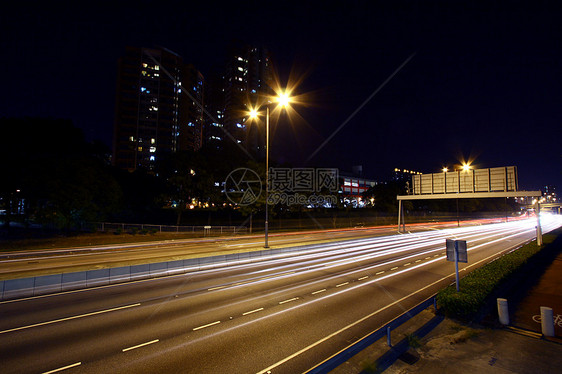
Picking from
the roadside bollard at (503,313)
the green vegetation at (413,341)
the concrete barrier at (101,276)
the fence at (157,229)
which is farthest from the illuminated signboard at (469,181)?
the fence at (157,229)

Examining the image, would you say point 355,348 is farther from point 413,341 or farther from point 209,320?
point 209,320

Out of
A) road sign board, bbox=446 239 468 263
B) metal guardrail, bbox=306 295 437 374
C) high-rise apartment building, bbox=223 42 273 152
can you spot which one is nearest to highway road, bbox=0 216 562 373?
metal guardrail, bbox=306 295 437 374

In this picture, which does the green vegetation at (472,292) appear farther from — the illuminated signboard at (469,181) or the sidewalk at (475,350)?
the illuminated signboard at (469,181)

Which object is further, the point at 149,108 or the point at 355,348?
the point at 149,108

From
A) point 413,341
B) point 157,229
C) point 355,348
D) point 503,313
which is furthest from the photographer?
point 157,229

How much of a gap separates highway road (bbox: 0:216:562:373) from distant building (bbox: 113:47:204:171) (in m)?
86.4

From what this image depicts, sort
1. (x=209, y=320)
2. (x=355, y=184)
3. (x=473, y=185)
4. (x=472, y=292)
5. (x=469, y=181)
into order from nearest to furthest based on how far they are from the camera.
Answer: (x=209, y=320) → (x=472, y=292) → (x=473, y=185) → (x=469, y=181) → (x=355, y=184)

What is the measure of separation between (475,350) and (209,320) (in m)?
7.01

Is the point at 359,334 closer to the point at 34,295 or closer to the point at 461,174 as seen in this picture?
the point at 34,295

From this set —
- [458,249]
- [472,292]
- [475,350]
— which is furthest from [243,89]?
[475,350]

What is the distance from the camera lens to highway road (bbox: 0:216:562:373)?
19.3 feet

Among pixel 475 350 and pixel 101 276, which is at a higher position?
pixel 475 350

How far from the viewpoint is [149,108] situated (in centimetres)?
10250

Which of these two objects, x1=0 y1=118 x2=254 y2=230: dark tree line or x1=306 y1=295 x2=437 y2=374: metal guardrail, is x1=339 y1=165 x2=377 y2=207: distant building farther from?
x1=306 y1=295 x2=437 y2=374: metal guardrail
